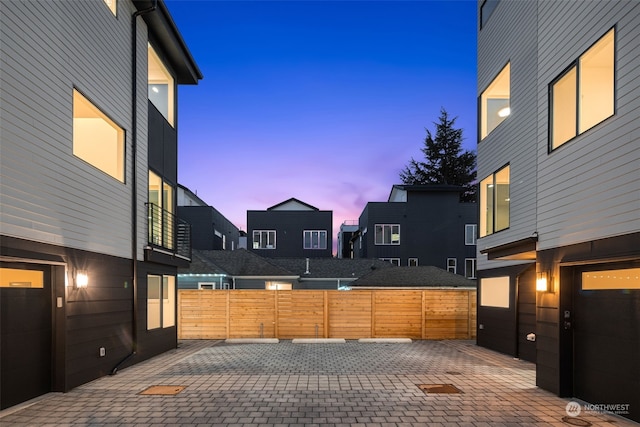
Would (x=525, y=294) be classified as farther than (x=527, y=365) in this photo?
Yes

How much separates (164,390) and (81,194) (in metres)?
3.81

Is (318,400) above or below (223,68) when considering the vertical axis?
below

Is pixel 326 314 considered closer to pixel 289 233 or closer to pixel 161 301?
pixel 161 301

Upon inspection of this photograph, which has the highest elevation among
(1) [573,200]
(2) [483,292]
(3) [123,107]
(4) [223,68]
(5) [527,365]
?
(4) [223,68]

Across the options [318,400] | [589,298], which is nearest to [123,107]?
[318,400]

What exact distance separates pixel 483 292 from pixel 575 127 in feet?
22.9

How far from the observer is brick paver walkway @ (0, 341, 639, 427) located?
5.44 m

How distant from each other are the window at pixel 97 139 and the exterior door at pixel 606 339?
367 inches

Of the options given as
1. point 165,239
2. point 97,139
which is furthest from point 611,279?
point 165,239

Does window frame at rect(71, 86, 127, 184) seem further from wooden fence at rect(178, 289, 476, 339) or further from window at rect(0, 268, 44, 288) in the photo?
wooden fence at rect(178, 289, 476, 339)

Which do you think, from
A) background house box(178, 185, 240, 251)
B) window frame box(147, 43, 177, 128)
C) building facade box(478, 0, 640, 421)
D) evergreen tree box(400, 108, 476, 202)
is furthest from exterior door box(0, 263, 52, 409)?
evergreen tree box(400, 108, 476, 202)

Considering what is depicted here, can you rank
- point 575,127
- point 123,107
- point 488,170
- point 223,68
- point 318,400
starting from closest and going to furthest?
point 318,400 → point 575,127 → point 123,107 → point 488,170 → point 223,68

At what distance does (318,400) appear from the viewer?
6289mm

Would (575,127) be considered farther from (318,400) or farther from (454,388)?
(318,400)
